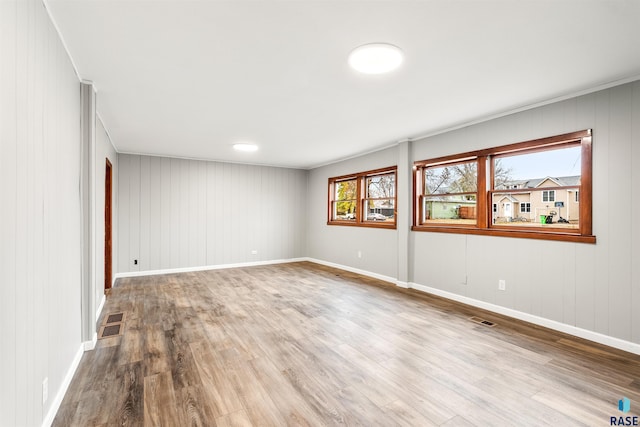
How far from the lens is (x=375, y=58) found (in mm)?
2439

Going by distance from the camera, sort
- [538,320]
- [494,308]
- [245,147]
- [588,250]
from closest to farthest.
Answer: [588,250]
[538,320]
[494,308]
[245,147]

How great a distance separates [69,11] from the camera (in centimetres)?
194

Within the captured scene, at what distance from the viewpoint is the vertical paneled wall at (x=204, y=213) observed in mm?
6250

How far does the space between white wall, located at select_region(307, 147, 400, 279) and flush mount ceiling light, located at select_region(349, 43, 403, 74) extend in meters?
3.15

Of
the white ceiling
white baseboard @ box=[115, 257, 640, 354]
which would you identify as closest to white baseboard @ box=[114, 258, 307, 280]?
white baseboard @ box=[115, 257, 640, 354]

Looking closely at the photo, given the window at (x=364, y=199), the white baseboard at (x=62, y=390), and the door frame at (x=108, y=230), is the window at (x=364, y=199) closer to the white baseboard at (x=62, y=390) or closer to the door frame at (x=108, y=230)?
the door frame at (x=108, y=230)

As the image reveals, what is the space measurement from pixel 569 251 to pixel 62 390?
471 centimetres

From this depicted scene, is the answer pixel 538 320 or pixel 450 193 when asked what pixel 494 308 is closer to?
pixel 538 320

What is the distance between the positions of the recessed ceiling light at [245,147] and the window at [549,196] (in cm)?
446

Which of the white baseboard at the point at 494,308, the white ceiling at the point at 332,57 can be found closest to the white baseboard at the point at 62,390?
the white ceiling at the point at 332,57

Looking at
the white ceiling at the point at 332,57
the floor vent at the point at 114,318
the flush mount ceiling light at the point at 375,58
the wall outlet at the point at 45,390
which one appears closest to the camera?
the wall outlet at the point at 45,390

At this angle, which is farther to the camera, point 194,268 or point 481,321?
point 194,268

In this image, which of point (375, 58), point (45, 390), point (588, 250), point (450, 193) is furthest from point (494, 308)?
point (45, 390)

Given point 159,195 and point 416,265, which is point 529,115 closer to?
point 416,265
